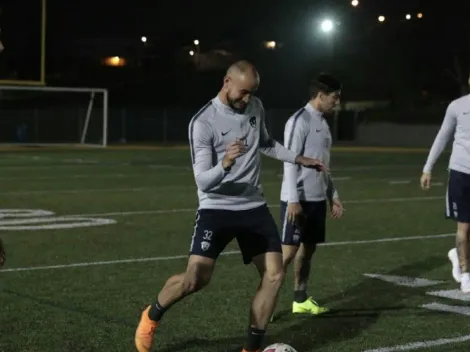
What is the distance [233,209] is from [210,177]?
15.9 inches

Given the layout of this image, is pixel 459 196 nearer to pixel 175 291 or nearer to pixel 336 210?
pixel 336 210

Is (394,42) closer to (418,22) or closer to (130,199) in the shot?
(418,22)

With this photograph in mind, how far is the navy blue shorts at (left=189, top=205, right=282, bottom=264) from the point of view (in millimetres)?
5789

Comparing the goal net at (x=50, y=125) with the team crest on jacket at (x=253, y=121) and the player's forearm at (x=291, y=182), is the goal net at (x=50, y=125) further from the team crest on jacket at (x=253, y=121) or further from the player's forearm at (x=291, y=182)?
the team crest on jacket at (x=253, y=121)

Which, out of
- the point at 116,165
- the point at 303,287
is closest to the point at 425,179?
the point at 303,287

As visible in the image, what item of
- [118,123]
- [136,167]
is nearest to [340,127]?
[118,123]

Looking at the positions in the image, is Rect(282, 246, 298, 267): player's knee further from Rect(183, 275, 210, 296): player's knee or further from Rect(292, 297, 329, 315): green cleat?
Rect(183, 275, 210, 296): player's knee

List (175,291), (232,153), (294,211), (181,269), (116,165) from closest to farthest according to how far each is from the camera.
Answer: (232,153) < (175,291) < (294,211) < (181,269) < (116,165)

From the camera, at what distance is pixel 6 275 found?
347 inches

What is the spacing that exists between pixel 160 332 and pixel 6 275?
2.66 meters

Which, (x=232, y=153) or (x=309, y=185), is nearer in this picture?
(x=232, y=153)

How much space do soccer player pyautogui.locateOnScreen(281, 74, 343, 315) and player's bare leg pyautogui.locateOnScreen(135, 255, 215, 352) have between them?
1.42 metres

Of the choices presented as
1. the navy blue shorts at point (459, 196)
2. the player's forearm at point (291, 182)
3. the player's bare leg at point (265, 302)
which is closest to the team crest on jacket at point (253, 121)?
the player's bare leg at point (265, 302)

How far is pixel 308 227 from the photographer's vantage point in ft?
24.1
